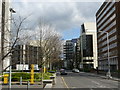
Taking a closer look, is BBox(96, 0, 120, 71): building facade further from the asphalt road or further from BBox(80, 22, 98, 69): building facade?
the asphalt road

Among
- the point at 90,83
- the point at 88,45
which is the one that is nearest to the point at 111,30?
the point at 88,45

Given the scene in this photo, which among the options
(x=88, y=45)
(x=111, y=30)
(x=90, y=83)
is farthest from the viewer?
(x=88, y=45)

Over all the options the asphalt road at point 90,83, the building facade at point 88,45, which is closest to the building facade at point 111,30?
the building facade at point 88,45

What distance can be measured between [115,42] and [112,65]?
9673 mm

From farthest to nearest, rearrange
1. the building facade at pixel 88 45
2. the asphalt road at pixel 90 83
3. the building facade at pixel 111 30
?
the building facade at pixel 88 45
the building facade at pixel 111 30
the asphalt road at pixel 90 83

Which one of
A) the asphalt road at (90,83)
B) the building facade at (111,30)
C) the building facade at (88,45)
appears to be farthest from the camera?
the building facade at (88,45)

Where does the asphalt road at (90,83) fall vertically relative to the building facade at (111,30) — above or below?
below

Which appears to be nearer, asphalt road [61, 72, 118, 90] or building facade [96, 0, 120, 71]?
asphalt road [61, 72, 118, 90]

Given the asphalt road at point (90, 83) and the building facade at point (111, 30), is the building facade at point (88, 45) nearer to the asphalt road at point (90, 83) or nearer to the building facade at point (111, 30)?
the building facade at point (111, 30)

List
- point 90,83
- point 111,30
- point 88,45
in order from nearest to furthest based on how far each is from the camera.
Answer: point 90,83, point 111,30, point 88,45

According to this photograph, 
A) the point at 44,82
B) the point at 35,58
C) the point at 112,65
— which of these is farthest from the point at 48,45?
the point at 112,65

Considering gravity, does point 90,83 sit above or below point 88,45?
below

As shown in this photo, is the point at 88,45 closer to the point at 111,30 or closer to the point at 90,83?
the point at 111,30

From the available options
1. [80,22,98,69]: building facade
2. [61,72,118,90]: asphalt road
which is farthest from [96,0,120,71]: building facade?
[61,72,118,90]: asphalt road
